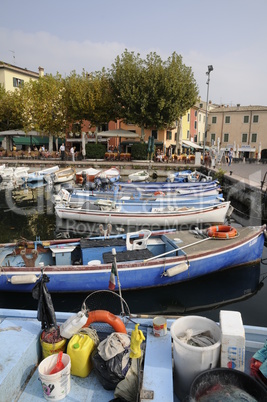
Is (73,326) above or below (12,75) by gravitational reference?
below

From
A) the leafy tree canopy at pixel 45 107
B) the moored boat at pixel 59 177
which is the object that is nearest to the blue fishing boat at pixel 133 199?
the moored boat at pixel 59 177

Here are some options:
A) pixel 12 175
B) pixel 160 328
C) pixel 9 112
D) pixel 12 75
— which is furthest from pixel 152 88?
pixel 160 328

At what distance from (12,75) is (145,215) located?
139ft

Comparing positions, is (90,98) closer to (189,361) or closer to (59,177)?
(59,177)

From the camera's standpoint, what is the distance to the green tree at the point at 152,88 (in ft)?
99.7

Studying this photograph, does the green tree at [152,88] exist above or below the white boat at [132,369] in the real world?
above

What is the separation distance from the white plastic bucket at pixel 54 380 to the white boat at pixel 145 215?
10704 mm

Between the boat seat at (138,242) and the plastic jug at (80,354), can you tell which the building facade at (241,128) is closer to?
the boat seat at (138,242)

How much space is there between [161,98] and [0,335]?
29.7m

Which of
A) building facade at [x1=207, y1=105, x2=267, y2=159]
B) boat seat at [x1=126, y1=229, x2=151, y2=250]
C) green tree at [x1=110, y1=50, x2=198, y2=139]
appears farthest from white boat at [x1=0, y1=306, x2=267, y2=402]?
building facade at [x1=207, y1=105, x2=267, y2=159]

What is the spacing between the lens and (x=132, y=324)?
4223 mm

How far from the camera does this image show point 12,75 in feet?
149

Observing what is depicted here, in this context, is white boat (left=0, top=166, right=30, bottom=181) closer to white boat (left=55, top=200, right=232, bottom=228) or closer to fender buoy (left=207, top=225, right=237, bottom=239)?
white boat (left=55, top=200, right=232, bottom=228)

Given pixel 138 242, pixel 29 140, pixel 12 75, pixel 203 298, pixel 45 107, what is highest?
pixel 12 75
